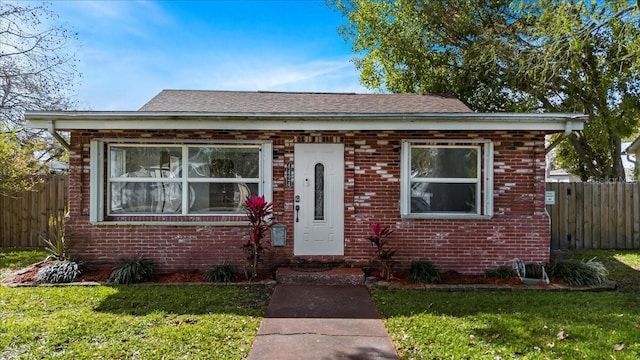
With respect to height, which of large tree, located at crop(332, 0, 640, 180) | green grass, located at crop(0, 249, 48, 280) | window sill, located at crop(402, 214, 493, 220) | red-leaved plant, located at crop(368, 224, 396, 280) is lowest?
green grass, located at crop(0, 249, 48, 280)

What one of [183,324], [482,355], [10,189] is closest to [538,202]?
[482,355]

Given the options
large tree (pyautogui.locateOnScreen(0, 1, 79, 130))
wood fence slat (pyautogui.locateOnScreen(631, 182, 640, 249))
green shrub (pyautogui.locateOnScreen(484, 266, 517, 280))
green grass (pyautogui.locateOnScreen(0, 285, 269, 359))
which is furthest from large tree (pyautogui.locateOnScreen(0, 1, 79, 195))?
wood fence slat (pyautogui.locateOnScreen(631, 182, 640, 249))

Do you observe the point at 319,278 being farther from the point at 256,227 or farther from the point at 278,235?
the point at 256,227

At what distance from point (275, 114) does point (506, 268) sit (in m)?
4.68

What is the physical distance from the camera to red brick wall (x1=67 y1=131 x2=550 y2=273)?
660 centimetres

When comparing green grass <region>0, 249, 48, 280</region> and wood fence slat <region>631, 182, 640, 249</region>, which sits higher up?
wood fence slat <region>631, 182, 640, 249</region>

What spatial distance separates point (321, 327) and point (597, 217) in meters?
8.90

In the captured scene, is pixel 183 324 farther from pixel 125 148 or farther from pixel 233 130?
pixel 125 148

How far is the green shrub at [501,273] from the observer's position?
21.2 feet

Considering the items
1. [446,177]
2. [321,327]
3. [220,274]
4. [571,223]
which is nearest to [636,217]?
[571,223]

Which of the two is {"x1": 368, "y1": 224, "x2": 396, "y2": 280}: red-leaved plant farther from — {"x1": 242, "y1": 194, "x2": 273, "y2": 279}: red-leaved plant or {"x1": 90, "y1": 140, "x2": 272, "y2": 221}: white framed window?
{"x1": 90, "y1": 140, "x2": 272, "y2": 221}: white framed window

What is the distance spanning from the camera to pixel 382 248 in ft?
21.2

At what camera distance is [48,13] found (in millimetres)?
10633

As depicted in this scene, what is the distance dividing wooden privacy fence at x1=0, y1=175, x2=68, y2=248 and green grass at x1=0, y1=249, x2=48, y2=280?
1.48ft
